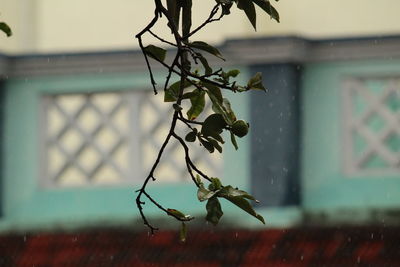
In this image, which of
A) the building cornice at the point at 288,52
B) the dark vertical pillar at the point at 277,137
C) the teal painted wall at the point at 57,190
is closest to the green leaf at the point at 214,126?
the building cornice at the point at 288,52

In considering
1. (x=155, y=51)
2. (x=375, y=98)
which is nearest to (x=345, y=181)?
(x=375, y=98)

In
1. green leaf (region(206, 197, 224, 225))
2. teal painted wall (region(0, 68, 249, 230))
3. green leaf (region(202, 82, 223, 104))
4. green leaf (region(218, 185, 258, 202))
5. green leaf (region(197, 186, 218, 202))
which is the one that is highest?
green leaf (region(202, 82, 223, 104))

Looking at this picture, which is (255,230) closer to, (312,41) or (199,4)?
(312,41)

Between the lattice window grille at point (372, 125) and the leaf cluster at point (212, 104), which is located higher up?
the leaf cluster at point (212, 104)

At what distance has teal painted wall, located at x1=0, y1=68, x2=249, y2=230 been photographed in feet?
23.3

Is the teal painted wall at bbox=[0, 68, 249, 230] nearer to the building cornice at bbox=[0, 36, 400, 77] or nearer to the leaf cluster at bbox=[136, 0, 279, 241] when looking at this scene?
the building cornice at bbox=[0, 36, 400, 77]

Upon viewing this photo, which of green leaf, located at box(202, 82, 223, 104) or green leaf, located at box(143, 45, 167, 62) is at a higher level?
green leaf, located at box(143, 45, 167, 62)

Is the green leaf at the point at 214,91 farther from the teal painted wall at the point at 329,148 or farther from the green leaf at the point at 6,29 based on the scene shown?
the teal painted wall at the point at 329,148

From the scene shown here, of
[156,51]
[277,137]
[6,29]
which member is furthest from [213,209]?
[277,137]

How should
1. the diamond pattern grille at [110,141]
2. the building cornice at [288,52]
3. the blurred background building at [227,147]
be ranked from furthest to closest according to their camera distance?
the diamond pattern grille at [110,141] < the building cornice at [288,52] < the blurred background building at [227,147]

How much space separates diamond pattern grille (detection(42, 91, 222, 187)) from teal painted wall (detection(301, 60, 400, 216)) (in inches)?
18.3

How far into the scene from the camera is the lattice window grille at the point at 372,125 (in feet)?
22.1

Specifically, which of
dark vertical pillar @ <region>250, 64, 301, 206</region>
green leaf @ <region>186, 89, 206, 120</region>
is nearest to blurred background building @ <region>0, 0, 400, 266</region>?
dark vertical pillar @ <region>250, 64, 301, 206</region>

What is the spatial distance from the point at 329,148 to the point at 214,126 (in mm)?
5198
